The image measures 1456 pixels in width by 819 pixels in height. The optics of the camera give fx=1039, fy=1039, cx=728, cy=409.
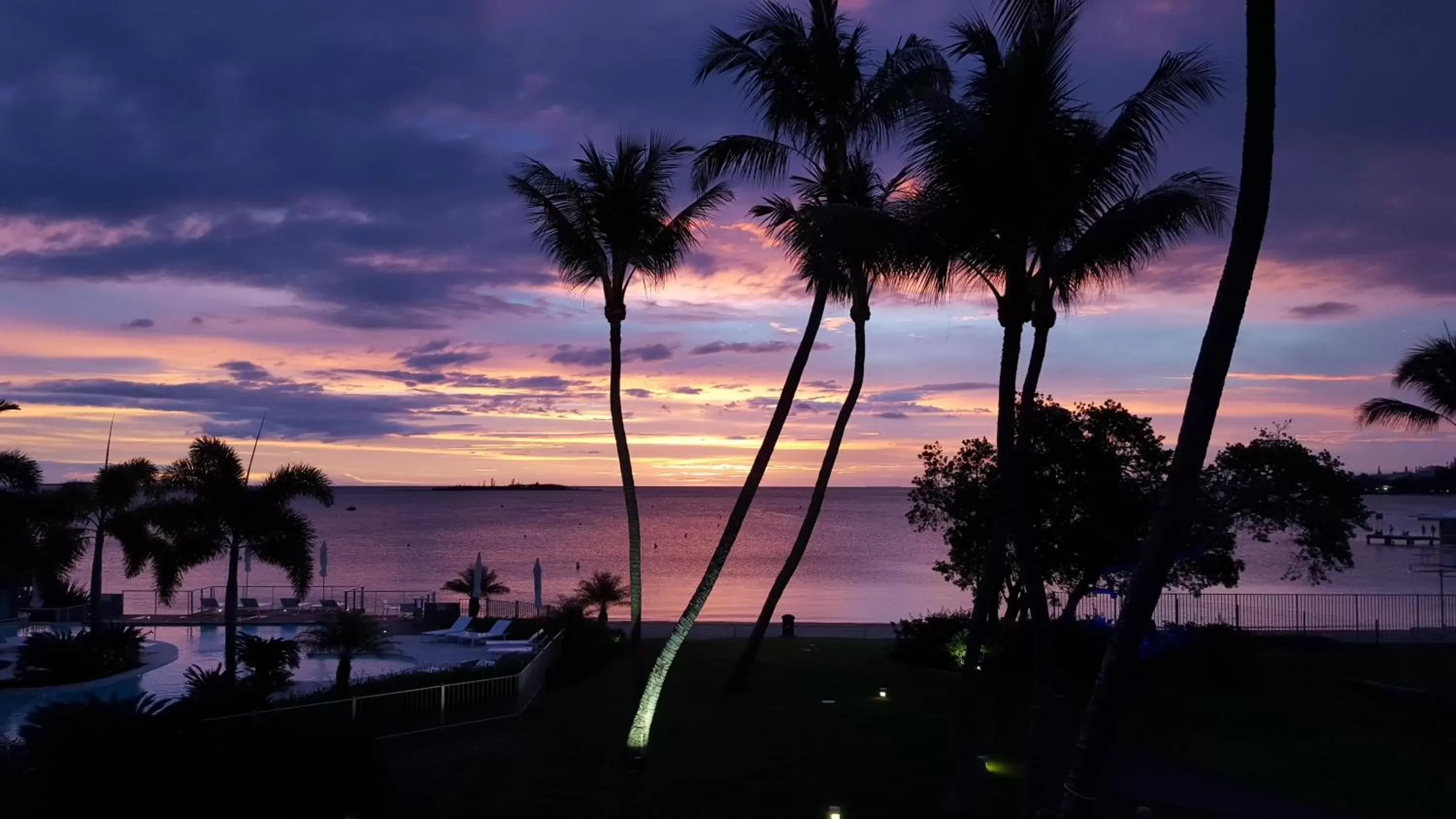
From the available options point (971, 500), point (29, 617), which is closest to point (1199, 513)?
point (971, 500)

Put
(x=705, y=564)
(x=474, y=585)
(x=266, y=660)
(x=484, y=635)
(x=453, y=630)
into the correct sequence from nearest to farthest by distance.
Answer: (x=266, y=660) < (x=484, y=635) < (x=453, y=630) < (x=474, y=585) < (x=705, y=564)

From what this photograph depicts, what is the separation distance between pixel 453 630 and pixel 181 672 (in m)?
7.56

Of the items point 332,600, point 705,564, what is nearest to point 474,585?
point 332,600

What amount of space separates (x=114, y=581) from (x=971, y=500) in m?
72.1

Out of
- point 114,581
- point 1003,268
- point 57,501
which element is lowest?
point 114,581

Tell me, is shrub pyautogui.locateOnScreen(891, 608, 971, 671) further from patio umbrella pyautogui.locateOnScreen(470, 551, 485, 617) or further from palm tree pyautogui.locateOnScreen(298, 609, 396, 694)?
patio umbrella pyautogui.locateOnScreen(470, 551, 485, 617)

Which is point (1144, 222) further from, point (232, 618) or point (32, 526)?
point (32, 526)

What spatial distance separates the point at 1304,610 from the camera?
51375 millimetres

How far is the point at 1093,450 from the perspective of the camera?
2270cm

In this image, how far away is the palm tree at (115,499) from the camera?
25.5m

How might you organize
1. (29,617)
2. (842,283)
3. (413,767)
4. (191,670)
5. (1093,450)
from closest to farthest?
(413,767), (191,670), (842,283), (1093,450), (29,617)

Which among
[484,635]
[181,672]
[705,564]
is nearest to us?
[181,672]

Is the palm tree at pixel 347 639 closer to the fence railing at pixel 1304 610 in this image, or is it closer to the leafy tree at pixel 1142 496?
the leafy tree at pixel 1142 496

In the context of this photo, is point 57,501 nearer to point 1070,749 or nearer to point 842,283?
point 842,283
